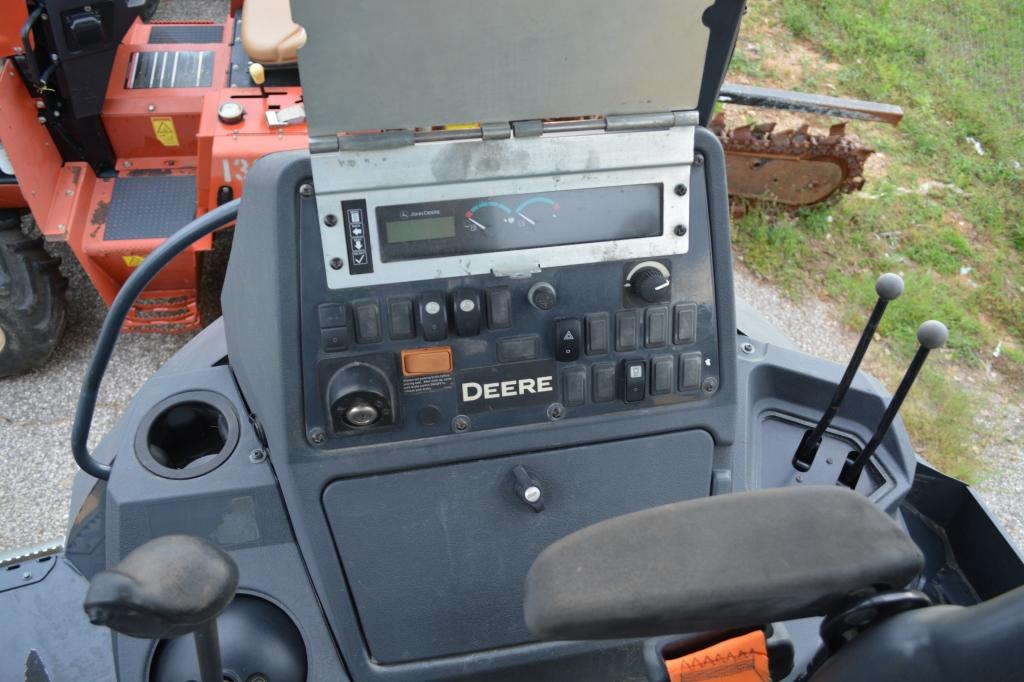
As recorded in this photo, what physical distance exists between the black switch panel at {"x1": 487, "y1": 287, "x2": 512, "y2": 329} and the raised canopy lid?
0.26 metres

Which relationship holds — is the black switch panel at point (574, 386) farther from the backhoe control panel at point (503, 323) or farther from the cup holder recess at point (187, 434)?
the cup holder recess at point (187, 434)

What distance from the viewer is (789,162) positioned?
4.08 meters

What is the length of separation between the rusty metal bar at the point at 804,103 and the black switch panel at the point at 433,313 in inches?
120

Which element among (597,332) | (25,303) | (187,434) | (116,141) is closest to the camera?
(597,332)

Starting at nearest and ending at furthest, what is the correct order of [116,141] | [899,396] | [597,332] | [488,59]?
[488,59], [597,332], [899,396], [116,141]

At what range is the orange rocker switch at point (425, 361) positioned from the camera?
4.52 ft

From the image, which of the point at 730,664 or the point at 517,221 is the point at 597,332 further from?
the point at 730,664

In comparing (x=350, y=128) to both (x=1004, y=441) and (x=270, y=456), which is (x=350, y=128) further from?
(x=1004, y=441)

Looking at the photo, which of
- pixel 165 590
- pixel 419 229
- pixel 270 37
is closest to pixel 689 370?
pixel 419 229

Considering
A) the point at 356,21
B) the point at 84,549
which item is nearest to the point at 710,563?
the point at 356,21

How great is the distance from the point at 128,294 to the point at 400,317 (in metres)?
0.56

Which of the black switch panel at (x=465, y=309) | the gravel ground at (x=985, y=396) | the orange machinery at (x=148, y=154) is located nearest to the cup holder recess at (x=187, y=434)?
the black switch panel at (x=465, y=309)

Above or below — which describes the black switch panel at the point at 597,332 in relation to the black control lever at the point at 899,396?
above

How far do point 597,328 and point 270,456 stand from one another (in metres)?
0.62
